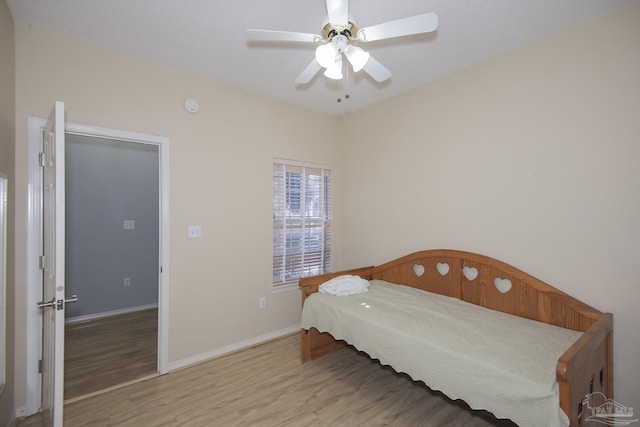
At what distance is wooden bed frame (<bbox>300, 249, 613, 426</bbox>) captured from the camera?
1.29 m

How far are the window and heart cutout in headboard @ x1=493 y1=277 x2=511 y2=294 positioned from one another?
1920 mm

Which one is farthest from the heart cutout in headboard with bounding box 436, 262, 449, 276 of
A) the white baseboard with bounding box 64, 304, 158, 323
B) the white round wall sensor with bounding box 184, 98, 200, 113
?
the white baseboard with bounding box 64, 304, 158, 323

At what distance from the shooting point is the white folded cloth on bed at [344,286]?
8.46 feet

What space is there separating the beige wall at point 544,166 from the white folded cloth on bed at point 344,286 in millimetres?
657

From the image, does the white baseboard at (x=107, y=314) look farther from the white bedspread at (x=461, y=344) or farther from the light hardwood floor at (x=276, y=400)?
the white bedspread at (x=461, y=344)

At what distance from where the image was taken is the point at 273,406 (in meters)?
2.02

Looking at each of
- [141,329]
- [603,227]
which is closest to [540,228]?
[603,227]

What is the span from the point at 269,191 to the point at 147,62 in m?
1.55

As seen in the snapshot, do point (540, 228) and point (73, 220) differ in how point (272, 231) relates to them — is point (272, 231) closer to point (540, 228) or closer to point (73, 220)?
point (540, 228)

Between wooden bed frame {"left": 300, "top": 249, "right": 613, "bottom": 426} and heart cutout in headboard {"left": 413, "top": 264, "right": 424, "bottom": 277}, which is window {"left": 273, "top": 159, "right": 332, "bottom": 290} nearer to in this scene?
wooden bed frame {"left": 300, "top": 249, "right": 613, "bottom": 426}

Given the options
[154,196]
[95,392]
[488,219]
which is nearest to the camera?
[95,392]

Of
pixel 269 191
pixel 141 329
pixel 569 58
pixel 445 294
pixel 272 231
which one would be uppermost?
pixel 569 58

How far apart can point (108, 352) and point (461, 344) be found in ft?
10.6

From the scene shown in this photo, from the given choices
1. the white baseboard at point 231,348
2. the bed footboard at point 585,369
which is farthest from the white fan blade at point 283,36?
the white baseboard at point 231,348
